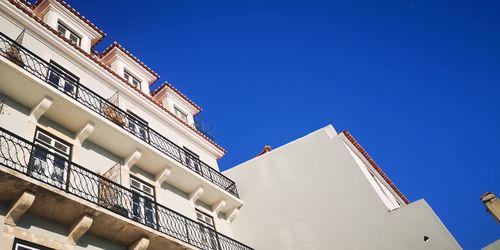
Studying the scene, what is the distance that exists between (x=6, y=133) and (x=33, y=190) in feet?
4.98

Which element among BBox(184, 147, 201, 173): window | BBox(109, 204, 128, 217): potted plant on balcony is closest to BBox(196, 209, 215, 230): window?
BBox(184, 147, 201, 173): window

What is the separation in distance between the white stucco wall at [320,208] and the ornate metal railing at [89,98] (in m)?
2.09

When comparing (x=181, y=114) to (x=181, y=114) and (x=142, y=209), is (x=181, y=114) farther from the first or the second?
(x=142, y=209)

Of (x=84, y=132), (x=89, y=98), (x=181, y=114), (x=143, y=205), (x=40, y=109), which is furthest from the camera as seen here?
(x=181, y=114)

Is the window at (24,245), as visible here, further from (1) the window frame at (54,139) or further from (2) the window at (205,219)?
(2) the window at (205,219)

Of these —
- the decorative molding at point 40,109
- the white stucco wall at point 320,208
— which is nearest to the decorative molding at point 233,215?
the white stucco wall at point 320,208

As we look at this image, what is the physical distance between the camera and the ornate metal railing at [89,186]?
7.96 metres

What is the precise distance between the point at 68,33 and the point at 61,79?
318 centimetres

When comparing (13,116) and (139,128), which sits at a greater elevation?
(139,128)

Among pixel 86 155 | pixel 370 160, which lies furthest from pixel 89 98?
pixel 370 160

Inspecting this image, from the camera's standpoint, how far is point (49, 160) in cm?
900

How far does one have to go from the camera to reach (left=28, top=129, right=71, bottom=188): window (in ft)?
26.9

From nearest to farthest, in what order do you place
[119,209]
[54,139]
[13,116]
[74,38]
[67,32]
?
1. [13,116]
2. [119,209]
3. [54,139]
4. [67,32]
5. [74,38]

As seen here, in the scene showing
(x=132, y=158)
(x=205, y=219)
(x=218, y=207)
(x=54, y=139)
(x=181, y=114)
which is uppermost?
(x=181, y=114)
